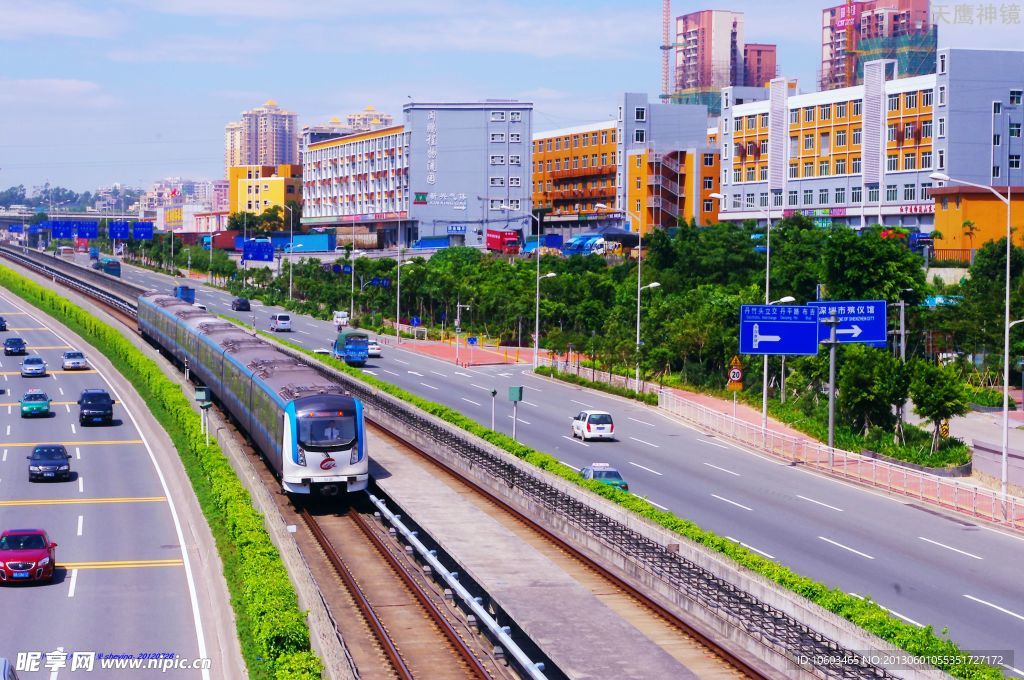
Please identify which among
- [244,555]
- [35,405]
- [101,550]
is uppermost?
[244,555]

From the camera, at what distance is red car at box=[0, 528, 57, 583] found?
33.0 m

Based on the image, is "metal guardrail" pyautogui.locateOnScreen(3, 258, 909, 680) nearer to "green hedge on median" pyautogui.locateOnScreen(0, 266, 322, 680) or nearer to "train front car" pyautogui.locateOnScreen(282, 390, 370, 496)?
"train front car" pyautogui.locateOnScreen(282, 390, 370, 496)

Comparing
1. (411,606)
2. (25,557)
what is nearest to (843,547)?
(411,606)

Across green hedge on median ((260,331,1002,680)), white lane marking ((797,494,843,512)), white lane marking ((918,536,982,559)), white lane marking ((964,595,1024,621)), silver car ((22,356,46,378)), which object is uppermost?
green hedge on median ((260,331,1002,680))

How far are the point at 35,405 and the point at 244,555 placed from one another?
136ft

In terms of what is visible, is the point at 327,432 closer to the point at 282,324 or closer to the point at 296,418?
the point at 296,418

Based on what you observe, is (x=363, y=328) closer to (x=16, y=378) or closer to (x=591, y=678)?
(x=16, y=378)

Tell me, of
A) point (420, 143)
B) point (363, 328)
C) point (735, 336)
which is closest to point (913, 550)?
point (735, 336)

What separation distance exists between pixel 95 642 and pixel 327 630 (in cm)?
826

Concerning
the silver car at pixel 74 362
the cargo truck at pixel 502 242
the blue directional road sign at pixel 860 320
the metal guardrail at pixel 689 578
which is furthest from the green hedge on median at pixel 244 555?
the cargo truck at pixel 502 242

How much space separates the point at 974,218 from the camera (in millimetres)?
93812

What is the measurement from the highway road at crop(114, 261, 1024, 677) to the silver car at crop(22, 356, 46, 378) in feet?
97.2

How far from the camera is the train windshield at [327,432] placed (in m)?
35.4

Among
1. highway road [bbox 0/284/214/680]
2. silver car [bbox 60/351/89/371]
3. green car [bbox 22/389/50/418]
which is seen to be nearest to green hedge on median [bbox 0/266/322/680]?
highway road [bbox 0/284/214/680]
